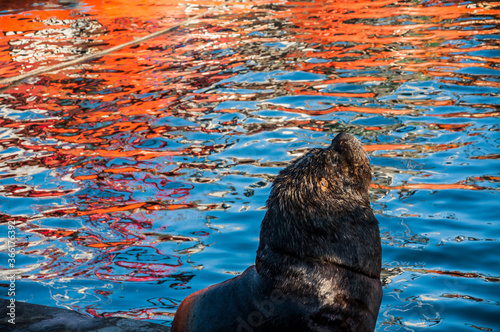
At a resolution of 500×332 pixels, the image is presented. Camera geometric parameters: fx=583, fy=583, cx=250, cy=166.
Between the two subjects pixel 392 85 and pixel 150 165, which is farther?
pixel 392 85

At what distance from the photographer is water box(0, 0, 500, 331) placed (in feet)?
14.3

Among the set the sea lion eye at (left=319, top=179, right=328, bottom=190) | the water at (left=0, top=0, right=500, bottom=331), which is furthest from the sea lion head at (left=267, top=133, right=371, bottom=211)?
the water at (left=0, top=0, right=500, bottom=331)

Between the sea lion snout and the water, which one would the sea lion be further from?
the water

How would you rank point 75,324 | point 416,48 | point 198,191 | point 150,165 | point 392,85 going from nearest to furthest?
point 75,324, point 198,191, point 150,165, point 392,85, point 416,48

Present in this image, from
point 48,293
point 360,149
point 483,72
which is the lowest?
point 48,293

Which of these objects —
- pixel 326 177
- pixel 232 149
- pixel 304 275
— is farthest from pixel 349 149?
pixel 232 149

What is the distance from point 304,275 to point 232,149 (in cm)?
435

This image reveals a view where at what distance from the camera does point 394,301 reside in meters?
3.94

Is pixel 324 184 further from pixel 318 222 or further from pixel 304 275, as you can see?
pixel 304 275

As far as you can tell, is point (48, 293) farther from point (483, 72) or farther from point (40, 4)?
point (40, 4)

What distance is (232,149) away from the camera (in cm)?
688

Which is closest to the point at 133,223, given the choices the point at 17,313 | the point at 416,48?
the point at 17,313

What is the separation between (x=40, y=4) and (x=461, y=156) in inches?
546

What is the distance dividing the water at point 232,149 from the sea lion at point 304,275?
1.10m
